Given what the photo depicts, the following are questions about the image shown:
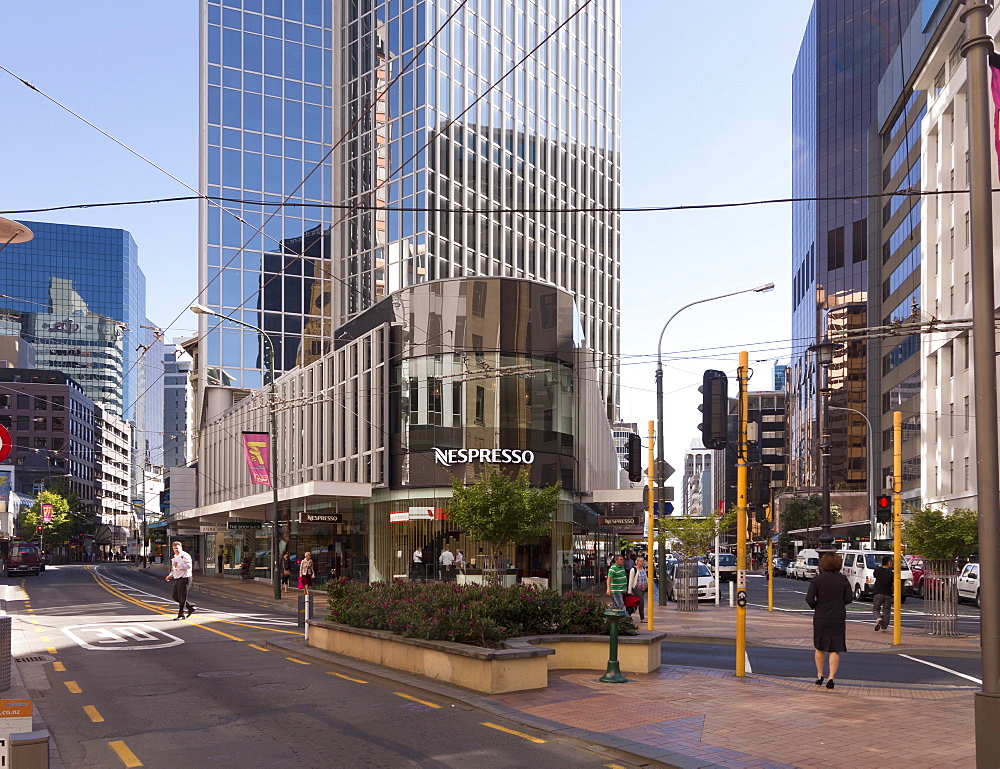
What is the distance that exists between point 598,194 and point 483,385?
58.4 meters

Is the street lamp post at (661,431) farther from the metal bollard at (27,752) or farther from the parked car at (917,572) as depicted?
the metal bollard at (27,752)

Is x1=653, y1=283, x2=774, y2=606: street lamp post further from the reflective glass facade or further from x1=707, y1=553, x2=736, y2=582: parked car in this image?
the reflective glass facade

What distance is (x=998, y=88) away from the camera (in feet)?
27.3

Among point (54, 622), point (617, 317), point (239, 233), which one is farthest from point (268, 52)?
point (54, 622)

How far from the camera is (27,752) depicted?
6336 mm

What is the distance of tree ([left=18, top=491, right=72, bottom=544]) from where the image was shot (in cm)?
10731

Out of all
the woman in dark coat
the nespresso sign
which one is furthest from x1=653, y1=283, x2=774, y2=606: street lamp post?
the woman in dark coat

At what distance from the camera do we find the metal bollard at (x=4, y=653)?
11.6m

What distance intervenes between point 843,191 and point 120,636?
10548 centimetres

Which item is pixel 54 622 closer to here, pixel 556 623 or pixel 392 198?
pixel 556 623

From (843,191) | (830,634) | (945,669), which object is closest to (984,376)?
(830,634)

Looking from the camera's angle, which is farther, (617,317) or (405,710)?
(617,317)

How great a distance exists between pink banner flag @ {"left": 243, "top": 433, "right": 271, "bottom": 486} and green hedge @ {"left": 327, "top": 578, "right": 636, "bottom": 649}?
931 inches

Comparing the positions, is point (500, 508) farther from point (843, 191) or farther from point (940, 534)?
point (843, 191)
